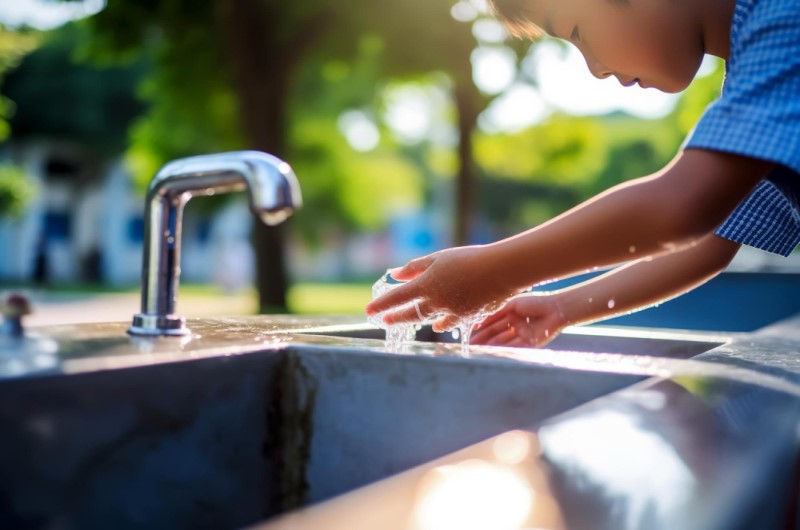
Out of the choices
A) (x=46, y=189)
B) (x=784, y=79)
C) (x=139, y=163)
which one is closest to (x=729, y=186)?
(x=784, y=79)

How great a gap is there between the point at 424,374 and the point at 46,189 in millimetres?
30292

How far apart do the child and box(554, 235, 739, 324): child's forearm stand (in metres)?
0.07

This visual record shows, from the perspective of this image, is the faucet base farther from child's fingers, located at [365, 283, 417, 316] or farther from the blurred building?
the blurred building

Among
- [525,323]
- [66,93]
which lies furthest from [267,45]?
[66,93]

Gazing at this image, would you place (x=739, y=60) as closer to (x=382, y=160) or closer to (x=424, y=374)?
(x=424, y=374)

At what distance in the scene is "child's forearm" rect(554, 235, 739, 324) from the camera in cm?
159

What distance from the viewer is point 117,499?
3.32 ft

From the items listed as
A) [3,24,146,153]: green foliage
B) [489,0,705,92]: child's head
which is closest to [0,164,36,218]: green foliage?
[3,24,146,153]: green foliage

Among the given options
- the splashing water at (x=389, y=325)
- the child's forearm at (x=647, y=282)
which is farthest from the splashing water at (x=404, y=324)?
the child's forearm at (x=647, y=282)

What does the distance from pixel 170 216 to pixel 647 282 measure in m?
0.87

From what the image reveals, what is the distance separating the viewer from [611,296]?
1.60m

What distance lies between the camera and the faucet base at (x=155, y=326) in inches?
50.0

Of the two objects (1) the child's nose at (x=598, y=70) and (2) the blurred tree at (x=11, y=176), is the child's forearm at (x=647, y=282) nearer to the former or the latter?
(1) the child's nose at (x=598, y=70)

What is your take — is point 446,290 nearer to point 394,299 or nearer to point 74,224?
point 394,299
